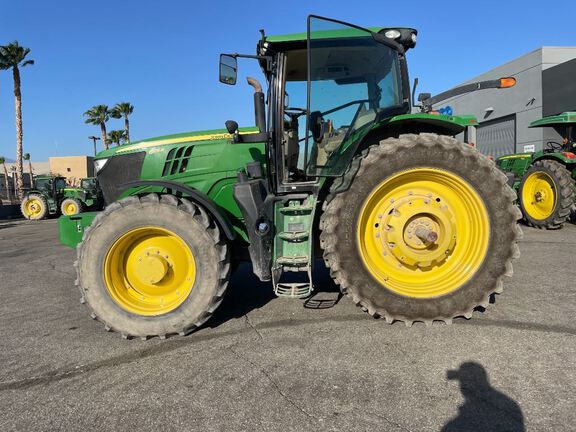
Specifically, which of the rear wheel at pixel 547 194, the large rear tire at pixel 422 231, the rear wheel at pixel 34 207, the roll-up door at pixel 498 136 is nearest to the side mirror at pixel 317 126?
the large rear tire at pixel 422 231

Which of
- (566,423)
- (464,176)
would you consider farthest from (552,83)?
(566,423)

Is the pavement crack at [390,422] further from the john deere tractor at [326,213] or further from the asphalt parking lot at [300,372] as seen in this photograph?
the john deere tractor at [326,213]

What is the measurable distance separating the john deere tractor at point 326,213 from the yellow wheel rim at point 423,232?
11mm

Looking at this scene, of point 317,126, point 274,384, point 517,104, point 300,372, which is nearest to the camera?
point 274,384

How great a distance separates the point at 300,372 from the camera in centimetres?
256

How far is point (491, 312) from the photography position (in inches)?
136

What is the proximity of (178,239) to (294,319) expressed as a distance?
47.7 inches

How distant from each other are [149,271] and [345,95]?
2.27 meters

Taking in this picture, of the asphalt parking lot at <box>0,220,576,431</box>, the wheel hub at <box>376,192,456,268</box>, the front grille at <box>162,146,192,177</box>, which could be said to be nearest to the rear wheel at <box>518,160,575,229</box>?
the asphalt parking lot at <box>0,220,576,431</box>

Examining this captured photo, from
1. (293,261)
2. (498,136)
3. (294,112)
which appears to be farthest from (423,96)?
(498,136)

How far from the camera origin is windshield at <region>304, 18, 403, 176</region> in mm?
3471

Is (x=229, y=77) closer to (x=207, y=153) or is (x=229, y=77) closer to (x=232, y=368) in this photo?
(x=207, y=153)

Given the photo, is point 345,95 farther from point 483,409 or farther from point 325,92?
point 483,409

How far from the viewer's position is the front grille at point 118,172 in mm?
3865
